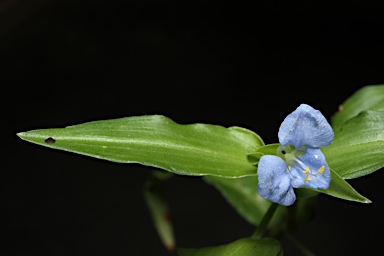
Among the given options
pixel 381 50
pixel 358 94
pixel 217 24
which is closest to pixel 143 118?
pixel 358 94

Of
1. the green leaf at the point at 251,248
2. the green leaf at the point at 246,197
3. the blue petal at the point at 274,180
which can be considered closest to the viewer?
the blue petal at the point at 274,180

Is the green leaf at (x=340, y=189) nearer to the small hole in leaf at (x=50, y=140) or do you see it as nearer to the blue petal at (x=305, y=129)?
the blue petal at (x=305, y=129)

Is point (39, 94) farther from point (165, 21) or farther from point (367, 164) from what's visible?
point (367, 164)

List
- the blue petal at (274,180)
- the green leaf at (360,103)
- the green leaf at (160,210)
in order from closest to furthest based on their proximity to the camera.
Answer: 1. the blue petal at (274,180)
2. the green leaf at (360,103)
3. the green leaf at (160,210)

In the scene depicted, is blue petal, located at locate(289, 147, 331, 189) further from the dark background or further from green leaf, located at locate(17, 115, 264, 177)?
the dark background

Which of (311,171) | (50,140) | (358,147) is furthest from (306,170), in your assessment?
(50,140)

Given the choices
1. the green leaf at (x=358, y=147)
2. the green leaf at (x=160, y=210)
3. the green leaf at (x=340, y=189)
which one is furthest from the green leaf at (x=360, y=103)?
the green leaf at (x=160, y=210)

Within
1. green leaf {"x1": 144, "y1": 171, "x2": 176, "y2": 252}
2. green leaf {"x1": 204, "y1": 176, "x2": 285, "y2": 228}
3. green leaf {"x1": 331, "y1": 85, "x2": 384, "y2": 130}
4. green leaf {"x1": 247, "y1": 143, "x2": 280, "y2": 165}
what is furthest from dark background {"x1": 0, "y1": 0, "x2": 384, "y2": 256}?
green leaf {"x1": 247, "y1": 143, "x2": 280, "y2": 165}
